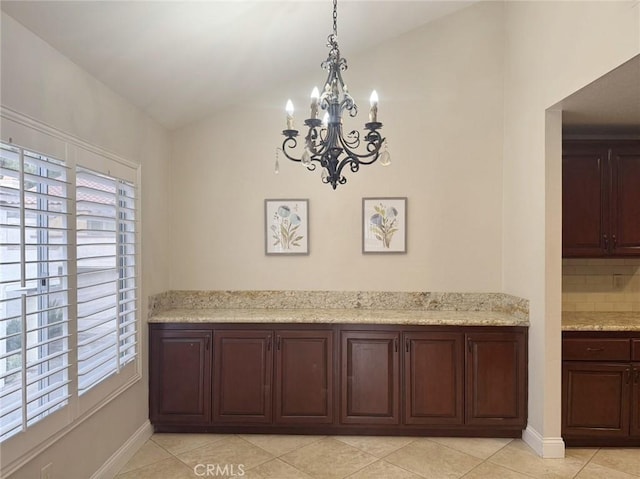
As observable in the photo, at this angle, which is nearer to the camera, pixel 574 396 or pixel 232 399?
pixel 574 396

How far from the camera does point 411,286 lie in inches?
148

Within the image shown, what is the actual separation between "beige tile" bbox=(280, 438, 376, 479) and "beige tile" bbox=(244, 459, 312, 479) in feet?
0.17

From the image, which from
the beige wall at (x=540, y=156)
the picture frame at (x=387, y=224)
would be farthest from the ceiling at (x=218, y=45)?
the picture frame at (x=387, y=224)

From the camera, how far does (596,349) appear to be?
10.1ft

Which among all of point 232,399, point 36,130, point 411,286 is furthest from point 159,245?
point 411,286

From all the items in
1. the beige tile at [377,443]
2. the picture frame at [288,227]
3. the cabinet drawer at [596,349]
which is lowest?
the beige tile at [377,443]

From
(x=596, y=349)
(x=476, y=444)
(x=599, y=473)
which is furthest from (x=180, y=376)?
(x=596, y=349)

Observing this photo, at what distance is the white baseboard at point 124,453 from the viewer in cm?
264

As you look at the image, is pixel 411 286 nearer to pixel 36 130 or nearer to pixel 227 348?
pixel 227 348

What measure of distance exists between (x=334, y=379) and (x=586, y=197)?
2.53m

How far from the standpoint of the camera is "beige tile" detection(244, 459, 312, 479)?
274 cm

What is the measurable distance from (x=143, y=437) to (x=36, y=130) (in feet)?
7.81

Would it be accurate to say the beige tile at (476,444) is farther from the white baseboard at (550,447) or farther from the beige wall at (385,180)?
the beige wall at (385,180)

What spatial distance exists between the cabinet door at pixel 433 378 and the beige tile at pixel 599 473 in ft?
2.73
